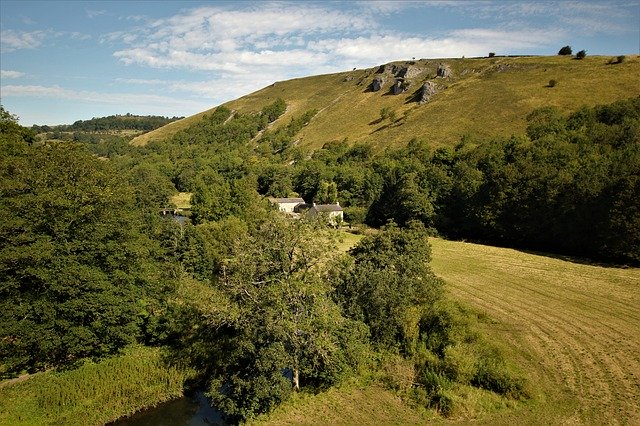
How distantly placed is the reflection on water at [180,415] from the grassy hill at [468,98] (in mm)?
88134

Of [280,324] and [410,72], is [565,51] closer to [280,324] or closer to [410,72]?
[410,72]

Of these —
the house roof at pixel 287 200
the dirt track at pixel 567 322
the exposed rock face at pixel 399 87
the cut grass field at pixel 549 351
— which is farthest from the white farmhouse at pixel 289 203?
the exposed rock face at pixel 399 87

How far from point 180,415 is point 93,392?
519 cm

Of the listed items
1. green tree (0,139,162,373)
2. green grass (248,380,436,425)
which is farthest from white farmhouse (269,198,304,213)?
green grass (248,380,436,425)

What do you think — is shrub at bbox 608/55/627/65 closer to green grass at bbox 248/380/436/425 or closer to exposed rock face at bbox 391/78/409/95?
exposed rock face at bbox 391/78/409/95

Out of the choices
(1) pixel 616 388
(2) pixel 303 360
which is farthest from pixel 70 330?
(1) pixel 616 388

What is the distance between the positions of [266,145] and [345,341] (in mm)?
→ 131146

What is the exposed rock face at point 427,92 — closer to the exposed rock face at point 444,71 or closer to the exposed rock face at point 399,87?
the exposed rock face at point 444,71

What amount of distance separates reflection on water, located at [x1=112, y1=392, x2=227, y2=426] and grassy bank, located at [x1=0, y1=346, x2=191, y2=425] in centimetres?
51

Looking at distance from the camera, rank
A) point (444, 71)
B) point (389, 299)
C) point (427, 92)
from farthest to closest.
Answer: point (444, 71) < point (427, 92) < point (389, 299)

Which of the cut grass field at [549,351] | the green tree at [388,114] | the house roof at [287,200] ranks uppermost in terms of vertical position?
the green tree at [388,114]

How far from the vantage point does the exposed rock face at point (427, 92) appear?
135500 millimetres

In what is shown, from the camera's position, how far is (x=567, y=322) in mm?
29281

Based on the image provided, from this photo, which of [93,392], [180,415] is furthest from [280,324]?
[93,392]
